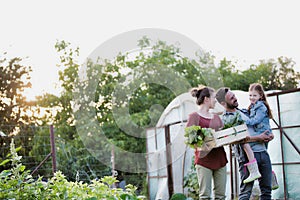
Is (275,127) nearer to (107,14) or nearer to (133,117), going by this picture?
(107,14)

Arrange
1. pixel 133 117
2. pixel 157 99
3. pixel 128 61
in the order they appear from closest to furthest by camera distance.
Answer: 1. pixel 128 61
2. pixel 133 117
3. pixel 157 99

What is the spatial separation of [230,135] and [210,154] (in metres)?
0.25

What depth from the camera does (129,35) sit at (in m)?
8.48

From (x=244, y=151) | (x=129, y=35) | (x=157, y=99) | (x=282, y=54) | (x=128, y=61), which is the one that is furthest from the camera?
(x=282, y=54)

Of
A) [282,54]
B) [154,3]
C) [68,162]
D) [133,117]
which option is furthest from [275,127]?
[282,54]

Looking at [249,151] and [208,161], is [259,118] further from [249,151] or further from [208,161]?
[208,161]

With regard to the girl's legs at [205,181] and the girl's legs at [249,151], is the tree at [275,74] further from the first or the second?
the girl's legs at [205,181]

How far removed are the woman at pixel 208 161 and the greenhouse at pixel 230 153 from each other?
4.37ft

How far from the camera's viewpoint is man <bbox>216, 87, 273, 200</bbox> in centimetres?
471

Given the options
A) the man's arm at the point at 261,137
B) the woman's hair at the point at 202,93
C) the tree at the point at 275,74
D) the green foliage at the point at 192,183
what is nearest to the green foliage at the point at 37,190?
the woman's hair at the point at 202,93

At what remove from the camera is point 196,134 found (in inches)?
175

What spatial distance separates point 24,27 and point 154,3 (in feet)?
13.5

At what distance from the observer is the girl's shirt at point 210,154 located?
177 inches

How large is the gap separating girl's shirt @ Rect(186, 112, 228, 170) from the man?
195 millimetres
